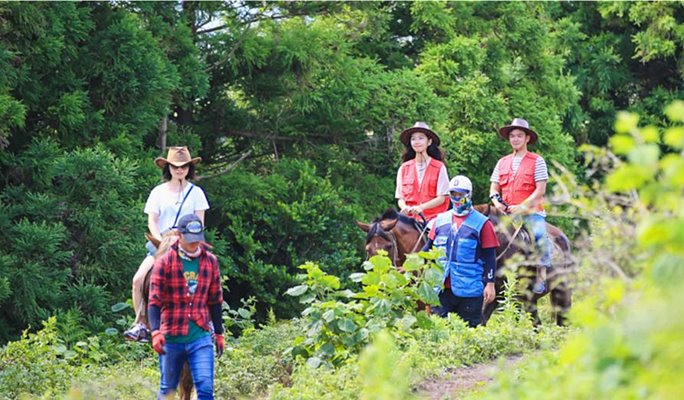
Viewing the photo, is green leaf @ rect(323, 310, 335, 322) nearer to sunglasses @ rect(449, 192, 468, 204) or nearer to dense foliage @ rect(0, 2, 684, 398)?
sunglasses @ rect(449, 192, 468, 204)

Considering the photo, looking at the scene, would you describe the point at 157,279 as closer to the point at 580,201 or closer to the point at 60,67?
the point at 580,201

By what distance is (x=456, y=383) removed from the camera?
995 centimetres

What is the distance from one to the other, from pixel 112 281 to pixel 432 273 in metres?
9.90

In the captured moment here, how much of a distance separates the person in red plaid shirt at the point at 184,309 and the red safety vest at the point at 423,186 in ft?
19.0

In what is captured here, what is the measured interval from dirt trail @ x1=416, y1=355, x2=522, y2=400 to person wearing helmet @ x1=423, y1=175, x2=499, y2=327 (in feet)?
4.70

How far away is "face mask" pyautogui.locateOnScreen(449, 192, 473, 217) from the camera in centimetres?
1202

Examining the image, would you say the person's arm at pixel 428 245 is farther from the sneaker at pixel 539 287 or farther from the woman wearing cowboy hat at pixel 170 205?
the woman wearing cowboy hat at pixel 170 205

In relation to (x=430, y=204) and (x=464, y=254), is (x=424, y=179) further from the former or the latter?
(x=464, y=254)

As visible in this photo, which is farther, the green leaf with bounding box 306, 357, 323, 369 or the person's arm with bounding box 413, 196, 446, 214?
the person's arm with bounding box 413, 196, 446, 214

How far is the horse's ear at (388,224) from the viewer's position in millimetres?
13555

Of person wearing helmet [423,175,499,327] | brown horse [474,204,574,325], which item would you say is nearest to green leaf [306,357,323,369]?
person wearing helmet [423,175,499,327]

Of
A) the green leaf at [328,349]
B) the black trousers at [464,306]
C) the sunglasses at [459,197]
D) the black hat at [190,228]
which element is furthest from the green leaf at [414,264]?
the black hat at [190,228]

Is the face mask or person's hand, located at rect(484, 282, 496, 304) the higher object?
the face mask

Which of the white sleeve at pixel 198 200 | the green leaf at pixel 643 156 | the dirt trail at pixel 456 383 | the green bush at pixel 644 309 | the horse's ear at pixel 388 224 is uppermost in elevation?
the green leaf at pixel 643 156
